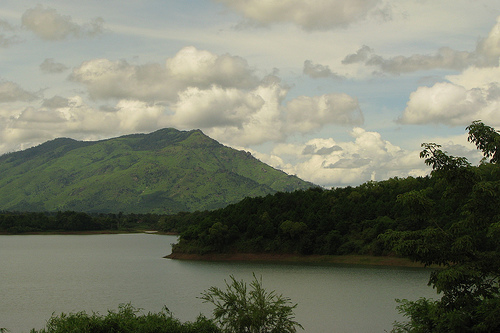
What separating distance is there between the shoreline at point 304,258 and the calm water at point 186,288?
5987 millimetres

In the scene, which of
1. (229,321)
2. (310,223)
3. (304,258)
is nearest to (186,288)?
(229,321)

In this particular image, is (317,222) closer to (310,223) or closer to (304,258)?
(310,223)

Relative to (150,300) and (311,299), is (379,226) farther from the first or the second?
(150,300)

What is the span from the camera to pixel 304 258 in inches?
3959

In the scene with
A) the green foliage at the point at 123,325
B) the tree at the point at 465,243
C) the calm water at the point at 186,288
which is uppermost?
the tree at the point at 465,243

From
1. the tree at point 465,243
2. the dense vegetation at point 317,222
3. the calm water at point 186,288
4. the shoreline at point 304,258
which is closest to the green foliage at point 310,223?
the dense vegetation at point 317,222

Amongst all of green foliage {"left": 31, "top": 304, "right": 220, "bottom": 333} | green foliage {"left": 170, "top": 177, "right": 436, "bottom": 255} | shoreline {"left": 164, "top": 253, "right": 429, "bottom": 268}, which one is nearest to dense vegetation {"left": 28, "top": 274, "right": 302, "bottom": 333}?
green foliage {"left": 31, "top": 304, "right": 220, "bottom": 333}

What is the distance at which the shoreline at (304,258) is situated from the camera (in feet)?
295

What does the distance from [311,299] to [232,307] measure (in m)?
26.7

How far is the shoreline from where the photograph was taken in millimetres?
89938

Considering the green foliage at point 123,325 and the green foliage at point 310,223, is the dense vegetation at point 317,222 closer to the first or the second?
the green foliage at point 310,223

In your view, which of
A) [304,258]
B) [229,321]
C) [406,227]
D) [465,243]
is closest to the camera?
[465,243]

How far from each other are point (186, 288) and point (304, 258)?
1617 inches

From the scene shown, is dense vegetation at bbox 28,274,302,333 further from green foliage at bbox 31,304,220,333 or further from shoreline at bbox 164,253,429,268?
shoreline at bbox 164,253,429,268
